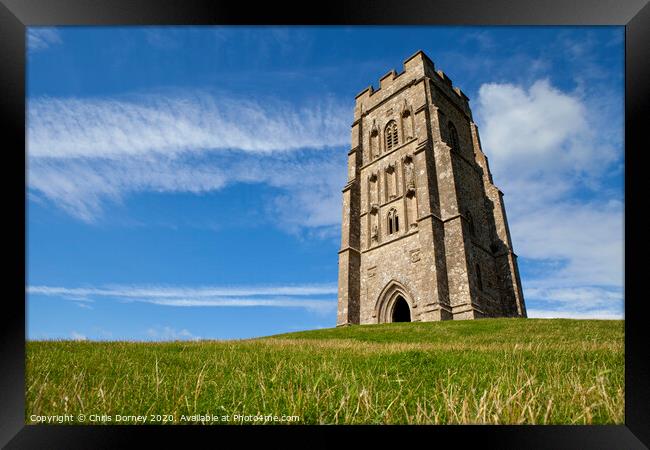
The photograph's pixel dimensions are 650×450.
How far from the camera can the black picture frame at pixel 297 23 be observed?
2070 millimetres

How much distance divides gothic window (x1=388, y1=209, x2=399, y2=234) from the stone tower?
0.25 ft

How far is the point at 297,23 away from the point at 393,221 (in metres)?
25.1

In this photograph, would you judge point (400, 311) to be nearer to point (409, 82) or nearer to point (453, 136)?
point (453, 136)

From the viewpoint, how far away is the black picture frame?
207 centimetres

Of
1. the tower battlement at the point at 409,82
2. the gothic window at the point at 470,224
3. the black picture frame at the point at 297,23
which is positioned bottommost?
the black picture frame at the point at 297,23

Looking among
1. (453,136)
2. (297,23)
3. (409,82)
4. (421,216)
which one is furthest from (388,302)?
(297,23)

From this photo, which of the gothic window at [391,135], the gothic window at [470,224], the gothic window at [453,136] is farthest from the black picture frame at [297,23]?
the gothic window at [453,136]

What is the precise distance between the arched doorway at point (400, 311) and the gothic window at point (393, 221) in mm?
4655

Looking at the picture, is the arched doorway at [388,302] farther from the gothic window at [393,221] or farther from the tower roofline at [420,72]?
the tower roofline at [420,72]

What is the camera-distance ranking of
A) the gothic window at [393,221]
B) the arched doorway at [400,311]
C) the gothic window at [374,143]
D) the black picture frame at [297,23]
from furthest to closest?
the gothic window at [374,143], the gothic window at [393,221], the arched doorway at [400,311], the black picture frame at [297,23]

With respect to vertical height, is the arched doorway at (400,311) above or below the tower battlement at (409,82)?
below

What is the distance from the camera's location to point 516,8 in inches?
100

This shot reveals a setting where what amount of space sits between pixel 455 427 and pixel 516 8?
102 inches

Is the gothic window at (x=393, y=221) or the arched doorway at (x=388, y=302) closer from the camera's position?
the arched doorway at (x=388, y=302)
